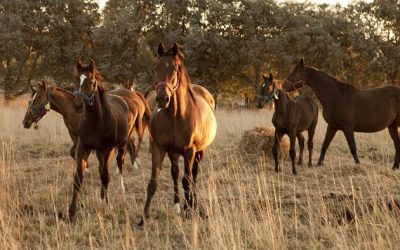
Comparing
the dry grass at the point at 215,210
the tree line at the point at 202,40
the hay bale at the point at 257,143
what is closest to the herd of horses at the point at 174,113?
the dry grass at the point at 215,210

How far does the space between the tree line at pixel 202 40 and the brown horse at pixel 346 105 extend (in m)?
17.2

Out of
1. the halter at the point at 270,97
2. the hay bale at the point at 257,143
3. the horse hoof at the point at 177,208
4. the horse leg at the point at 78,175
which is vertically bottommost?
the hay bale at the point at 257,143

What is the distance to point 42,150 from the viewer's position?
1177 cm

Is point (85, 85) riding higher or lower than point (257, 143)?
higher

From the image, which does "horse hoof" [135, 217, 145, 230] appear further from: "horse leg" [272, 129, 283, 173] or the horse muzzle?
"horse leg" [272, 129, 283, 173]

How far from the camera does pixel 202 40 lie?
27.0 metres

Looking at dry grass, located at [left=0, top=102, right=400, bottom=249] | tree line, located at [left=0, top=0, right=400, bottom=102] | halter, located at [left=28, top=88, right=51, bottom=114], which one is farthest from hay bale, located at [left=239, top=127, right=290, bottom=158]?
tree line, located at [left=0, top=0, right=400, bottom=102]

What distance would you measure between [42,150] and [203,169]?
4840mm

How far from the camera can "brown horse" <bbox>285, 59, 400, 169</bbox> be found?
33.7 feet

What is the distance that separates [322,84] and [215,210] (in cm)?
669

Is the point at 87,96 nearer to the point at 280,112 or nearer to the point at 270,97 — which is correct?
the point at 270,97

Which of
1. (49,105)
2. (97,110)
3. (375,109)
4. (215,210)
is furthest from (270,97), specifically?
(215,210)

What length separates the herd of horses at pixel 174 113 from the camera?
5562 millimetres

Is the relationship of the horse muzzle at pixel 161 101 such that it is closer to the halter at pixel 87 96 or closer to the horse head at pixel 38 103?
the halter at pixel 87 96
